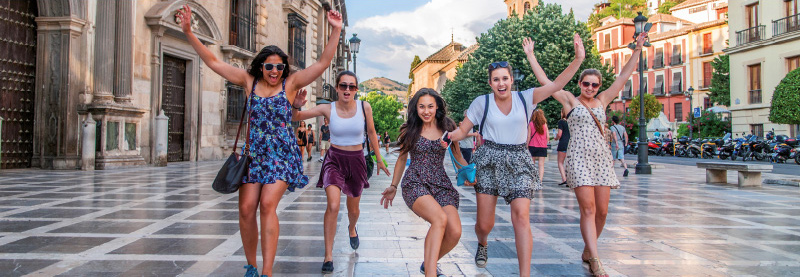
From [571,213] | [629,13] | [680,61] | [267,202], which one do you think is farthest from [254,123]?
[629,13]

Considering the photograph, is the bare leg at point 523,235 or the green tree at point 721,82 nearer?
the bare leg at point 523,235

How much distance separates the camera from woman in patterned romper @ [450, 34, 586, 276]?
381cm

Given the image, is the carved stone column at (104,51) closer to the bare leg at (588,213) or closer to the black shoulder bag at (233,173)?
the black shoulder bag at (233,173)

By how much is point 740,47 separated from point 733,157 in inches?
356

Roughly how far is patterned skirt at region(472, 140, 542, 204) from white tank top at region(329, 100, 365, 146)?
114 cm

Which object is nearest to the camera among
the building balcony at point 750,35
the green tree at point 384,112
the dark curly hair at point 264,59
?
the dark curly hair at point 264,59

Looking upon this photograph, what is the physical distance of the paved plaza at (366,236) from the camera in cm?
420

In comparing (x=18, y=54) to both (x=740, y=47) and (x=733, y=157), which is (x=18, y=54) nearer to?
(x=733, y=157)

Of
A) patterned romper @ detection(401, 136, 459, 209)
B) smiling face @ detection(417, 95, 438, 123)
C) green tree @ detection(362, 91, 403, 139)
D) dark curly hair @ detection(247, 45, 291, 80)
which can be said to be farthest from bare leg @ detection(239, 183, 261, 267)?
green tree @ detection(362, 91, 403, 139)

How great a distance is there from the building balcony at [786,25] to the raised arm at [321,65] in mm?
29721

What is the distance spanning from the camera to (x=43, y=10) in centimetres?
1385

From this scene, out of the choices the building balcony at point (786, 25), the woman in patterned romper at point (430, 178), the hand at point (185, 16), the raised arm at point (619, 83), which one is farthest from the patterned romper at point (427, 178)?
the building balcony at point (786, 25)

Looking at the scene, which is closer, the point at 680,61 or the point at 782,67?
the point at 782,67

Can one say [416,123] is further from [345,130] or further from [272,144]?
[272,144]
